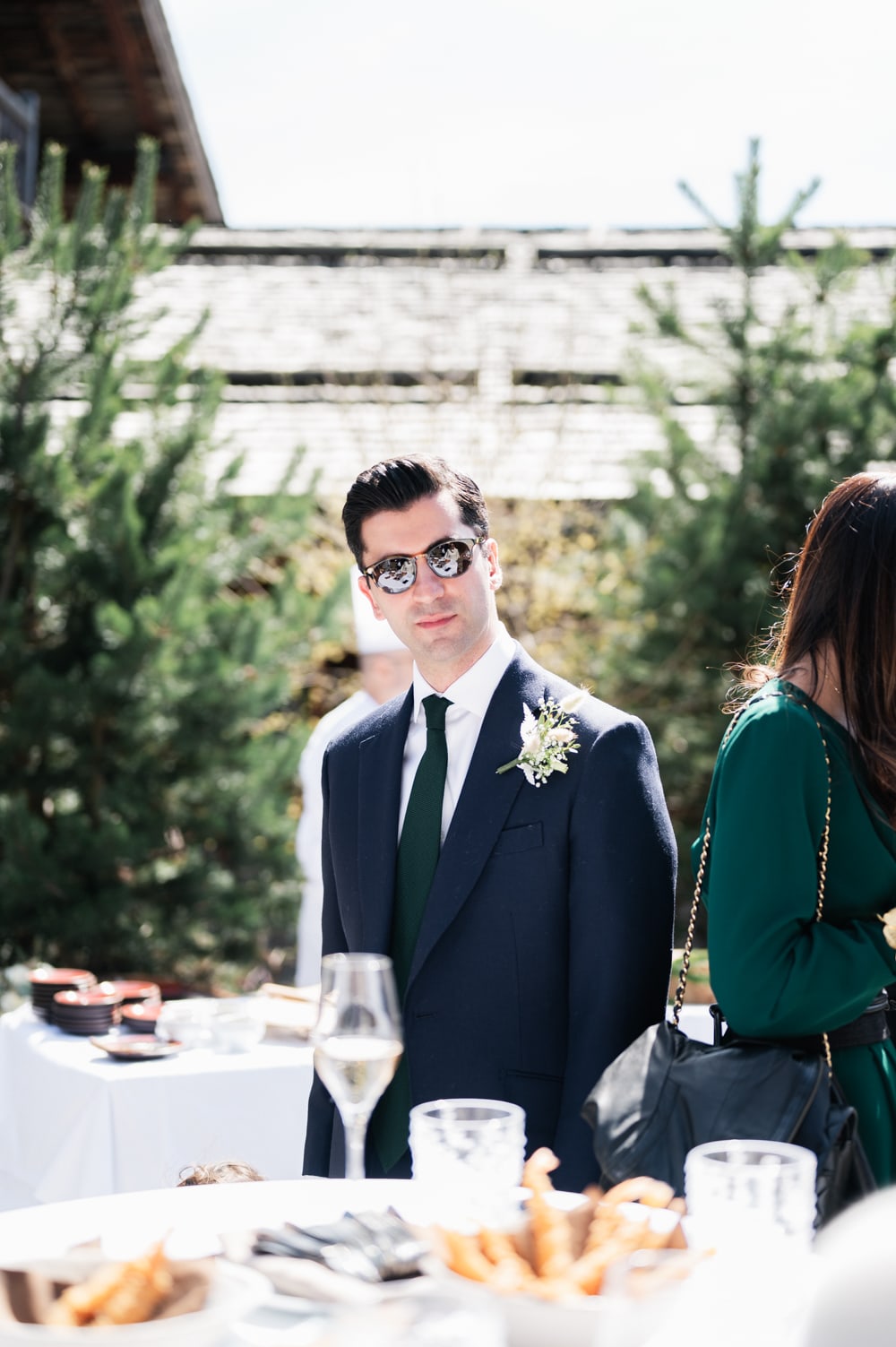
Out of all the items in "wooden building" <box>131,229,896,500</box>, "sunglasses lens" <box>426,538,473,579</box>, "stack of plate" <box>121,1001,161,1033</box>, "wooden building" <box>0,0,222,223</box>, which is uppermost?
"wooden building" <box>0,0,222,223</box>

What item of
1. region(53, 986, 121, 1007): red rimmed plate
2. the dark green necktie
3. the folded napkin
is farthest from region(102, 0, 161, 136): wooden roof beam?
the folded napkin

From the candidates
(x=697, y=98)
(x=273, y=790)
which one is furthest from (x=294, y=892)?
(x=697, y=98)

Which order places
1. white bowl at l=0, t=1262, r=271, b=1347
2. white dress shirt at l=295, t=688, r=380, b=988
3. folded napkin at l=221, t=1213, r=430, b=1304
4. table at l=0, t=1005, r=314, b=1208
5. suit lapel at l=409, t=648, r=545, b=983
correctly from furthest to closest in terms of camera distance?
white dress shirt at l=295, t=688, r=380, b=988, table at l=0, t=1005, r=314, b=1208, suit lapel at l=409, t=648, r=545, b=983, folded napkin at l=221, t=1213, r=430, b=1304, white bowl at l=0, t=1262, r=271, b=1347

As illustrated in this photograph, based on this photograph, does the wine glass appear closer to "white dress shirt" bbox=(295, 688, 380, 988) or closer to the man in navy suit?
the man in navy suit

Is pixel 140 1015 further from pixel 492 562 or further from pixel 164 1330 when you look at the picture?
pixel 164 1330

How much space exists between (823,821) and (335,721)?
13.6 feet

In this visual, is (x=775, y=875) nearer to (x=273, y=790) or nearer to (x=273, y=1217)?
(x=273, y=1217)

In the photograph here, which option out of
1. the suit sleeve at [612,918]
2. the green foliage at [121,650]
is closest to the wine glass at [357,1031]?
the suit sleeve at [612,918]

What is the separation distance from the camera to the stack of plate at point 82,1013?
428cm

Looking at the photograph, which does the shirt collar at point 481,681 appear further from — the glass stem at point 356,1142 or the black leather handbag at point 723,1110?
the glass stem at point 356,1142

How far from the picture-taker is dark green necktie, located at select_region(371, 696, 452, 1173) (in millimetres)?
2553

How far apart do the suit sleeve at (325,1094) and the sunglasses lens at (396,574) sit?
442 mm

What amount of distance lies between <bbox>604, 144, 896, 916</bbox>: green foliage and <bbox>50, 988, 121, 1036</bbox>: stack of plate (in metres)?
4.87

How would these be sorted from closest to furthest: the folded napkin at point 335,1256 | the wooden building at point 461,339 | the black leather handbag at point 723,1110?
1. the folded napkin at point 335,1256
2. the black leather handbag at point 723,1110
3. the wooden building at point 461,339
